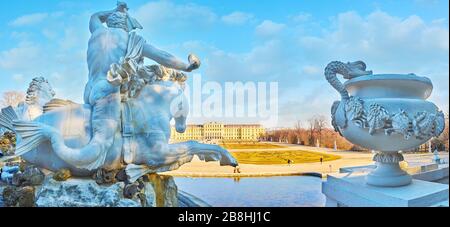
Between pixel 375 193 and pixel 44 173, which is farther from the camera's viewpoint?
pixel 44 173

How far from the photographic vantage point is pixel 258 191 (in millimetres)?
4457

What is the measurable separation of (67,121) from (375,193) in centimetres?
221

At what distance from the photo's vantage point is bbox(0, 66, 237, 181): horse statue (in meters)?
2.03

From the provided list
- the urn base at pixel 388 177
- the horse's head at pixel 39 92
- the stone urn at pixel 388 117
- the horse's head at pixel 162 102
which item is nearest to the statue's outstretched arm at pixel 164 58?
the horse's head at pixel 162 102

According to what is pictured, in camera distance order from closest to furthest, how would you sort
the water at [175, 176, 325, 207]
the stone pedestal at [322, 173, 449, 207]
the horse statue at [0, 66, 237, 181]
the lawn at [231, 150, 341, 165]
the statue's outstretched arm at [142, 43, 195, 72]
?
the stone pedestal at [322, 173, 449, 207] → the horse statue at [0, 66, 237, 181] → the statue's outstretched arm at [142, 43, 195, 72] → the water at [175, 176, 325, 207] → the lawn at [231, 150, 341, 165]

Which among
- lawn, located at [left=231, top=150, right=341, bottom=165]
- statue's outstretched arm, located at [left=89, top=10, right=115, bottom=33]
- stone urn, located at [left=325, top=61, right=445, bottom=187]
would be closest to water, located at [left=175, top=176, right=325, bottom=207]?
stone urn, located at [left=325, top=61, right=445, bottom=187]

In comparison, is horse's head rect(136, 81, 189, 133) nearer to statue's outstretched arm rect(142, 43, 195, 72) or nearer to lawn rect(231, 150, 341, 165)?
statue's outstretched arm rect(142, 43, 195, 72)

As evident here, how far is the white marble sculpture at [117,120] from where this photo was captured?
204cm

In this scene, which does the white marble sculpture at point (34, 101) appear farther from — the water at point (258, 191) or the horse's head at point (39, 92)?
the water at point (258, 191)

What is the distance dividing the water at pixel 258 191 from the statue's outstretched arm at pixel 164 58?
151cm

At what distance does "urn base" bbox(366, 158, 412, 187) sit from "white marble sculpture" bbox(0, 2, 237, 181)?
42.4 inches
